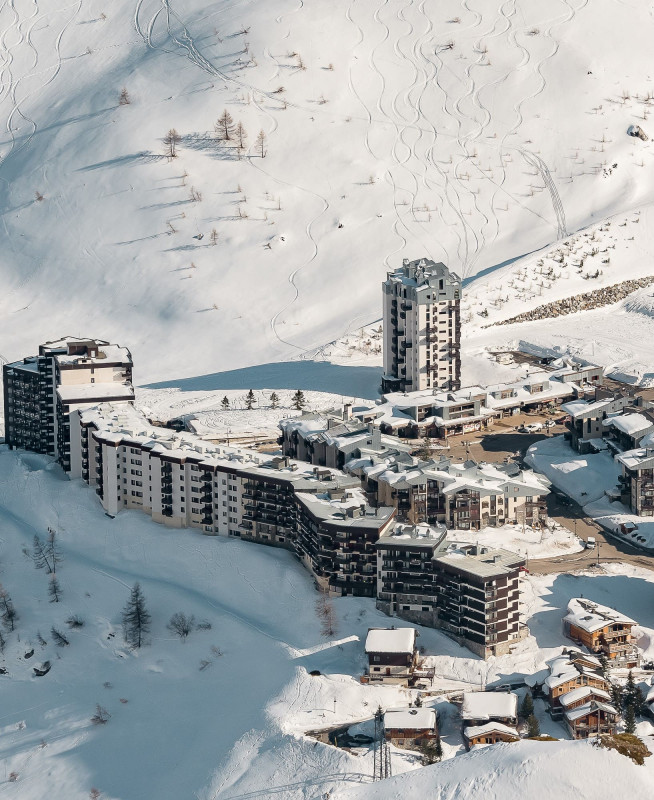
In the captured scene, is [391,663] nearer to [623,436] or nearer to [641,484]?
[641,484]

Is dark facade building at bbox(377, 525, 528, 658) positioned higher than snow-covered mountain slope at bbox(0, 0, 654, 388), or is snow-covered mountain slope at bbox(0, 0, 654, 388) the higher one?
snow-covered mountain slope at bbox(0, 0, 654, 388)

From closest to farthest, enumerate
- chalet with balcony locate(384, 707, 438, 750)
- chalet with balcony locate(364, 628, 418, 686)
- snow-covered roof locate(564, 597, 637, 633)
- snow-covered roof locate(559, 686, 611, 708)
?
chalet with balcony locate(384, 707, 438, 750), snow-covered roof locate(559, 686, 611, 708), chalet with balcony locate(364, 628, 418, 686), snow-covered roof locate(564, 597, 637, 633)

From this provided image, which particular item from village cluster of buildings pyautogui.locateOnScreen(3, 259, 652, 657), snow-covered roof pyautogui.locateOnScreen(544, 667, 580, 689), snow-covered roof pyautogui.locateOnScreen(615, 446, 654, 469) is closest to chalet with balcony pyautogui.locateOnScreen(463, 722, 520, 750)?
snow-covered roof pyautogui.locateOnScreen(544, 667, 580, 689)

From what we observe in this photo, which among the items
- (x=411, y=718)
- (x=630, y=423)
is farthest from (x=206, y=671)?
(x=630, y=423)

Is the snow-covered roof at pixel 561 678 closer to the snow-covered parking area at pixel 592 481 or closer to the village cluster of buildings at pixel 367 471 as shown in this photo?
the village cluster of buildings at pixel 367 471

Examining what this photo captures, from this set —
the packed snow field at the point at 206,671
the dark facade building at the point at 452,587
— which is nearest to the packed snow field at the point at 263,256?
the packed snow field at the point at 206,671

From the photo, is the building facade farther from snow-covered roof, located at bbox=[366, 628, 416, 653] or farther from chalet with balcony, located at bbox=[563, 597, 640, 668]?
chalet with balcony, located at bbox=[563, 597, 640, 668]

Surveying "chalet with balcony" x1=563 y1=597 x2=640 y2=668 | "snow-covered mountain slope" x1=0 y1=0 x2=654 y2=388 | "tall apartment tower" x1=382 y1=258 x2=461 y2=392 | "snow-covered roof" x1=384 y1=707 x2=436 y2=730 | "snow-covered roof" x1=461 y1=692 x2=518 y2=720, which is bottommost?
"snow-covered roof" x1=384 y1=707 x2=436 y2=730
